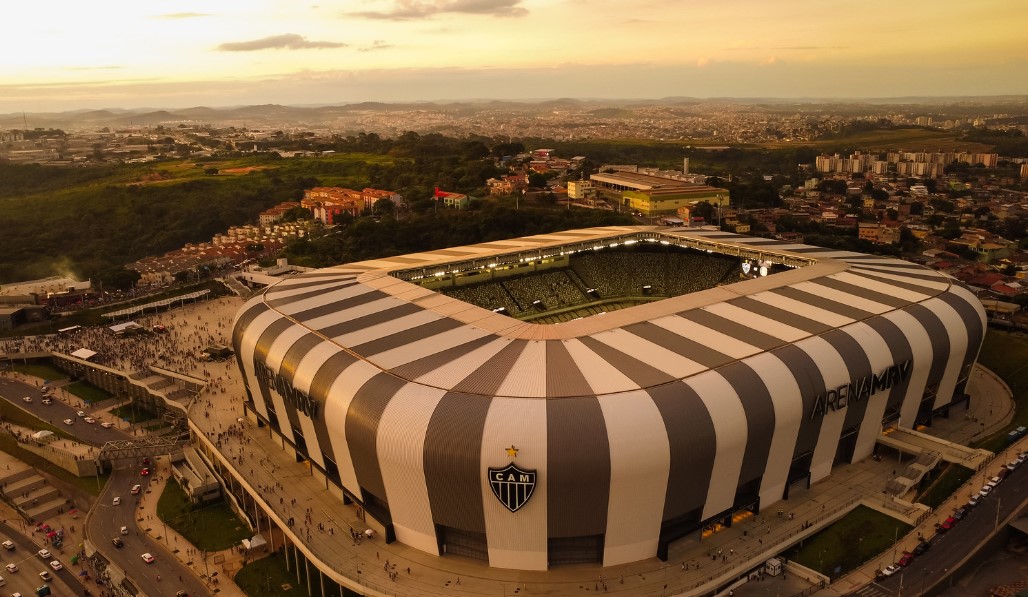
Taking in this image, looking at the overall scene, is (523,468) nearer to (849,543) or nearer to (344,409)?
(344,409)

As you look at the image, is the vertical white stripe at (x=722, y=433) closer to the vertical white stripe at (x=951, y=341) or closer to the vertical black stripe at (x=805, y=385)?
the vertical black stripe at (x=805, y=385)

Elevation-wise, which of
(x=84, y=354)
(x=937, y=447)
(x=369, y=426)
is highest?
(x=369, y=426)

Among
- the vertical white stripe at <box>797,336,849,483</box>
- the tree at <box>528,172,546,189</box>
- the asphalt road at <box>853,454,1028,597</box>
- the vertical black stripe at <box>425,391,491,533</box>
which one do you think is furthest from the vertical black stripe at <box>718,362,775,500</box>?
the tree at <box>528,172,546,189</box>

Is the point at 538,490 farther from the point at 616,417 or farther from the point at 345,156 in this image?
the point at 345,156

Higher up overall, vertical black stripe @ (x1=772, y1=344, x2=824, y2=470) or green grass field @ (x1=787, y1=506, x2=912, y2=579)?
vertical black stripe @ (x1=772, y1=344, x2=824, y2=470)

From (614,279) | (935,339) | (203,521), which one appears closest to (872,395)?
(935,339)

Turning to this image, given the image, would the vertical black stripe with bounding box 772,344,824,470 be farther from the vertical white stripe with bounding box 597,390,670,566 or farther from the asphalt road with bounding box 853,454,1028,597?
the vertical white stripe with bounding box 597,390,670,566
